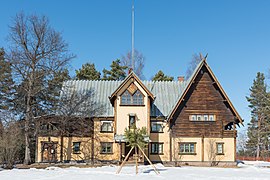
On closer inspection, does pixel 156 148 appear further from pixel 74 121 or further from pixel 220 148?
pixel 74 121

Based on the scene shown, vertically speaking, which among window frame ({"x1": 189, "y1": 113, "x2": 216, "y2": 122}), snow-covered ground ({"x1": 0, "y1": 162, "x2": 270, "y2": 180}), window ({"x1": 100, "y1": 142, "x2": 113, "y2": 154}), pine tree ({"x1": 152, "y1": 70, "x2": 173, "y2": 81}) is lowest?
snow-covered ground ({"x1": 0, "y1": 162, "x2": 270, "y2": 180})

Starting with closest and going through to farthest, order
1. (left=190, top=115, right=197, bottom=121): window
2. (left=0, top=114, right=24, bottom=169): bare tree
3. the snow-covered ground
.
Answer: the snow-covered ground, (left=0, top=114, right=24, bottom=169): bare tree, (left=190, top=115, right=197, bottom=121): window

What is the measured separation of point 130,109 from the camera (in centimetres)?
3222

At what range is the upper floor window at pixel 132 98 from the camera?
1267 inches

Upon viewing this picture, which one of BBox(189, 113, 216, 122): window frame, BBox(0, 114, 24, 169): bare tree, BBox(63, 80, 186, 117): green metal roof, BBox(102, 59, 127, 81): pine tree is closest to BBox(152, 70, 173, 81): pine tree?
BBox(102, 59, 127, 81): pine tree

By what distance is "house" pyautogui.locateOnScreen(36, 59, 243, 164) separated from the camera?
32.2 m

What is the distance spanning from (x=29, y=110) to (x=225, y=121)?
728 inches

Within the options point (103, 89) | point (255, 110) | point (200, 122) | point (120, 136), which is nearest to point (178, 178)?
point (120, 136)

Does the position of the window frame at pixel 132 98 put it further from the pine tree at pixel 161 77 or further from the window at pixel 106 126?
the pine tree at pixel 161 77

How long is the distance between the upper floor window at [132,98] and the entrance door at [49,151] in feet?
26.0

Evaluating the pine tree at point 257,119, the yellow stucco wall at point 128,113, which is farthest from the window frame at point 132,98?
the pine tree at point 257,119

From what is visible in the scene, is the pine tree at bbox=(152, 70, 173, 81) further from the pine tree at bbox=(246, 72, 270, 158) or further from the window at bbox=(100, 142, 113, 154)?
the window at bbox=(100, 142, 113, 154)

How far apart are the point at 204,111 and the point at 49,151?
1549 centimetres

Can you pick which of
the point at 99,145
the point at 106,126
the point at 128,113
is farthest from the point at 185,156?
the point at 99,145
